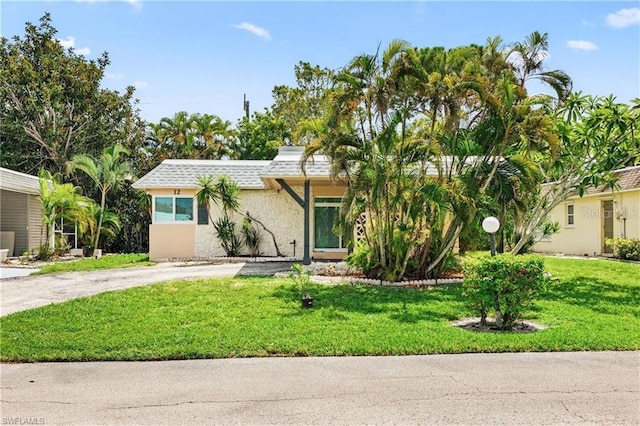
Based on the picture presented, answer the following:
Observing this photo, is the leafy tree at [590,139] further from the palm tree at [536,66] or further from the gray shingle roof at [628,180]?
the gray shingle roof at [628,180]

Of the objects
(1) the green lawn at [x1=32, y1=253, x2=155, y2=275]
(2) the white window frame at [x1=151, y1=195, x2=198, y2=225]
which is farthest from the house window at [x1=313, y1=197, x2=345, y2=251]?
(1) the green lawn at [x1=32, y1=253, x2=155, y2=275]

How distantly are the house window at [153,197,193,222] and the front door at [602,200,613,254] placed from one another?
1657cm

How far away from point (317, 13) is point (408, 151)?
3692mm

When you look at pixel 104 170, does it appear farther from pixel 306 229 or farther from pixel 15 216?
pixel 306 229

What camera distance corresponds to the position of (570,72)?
13.0m

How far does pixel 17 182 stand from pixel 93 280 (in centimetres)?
925

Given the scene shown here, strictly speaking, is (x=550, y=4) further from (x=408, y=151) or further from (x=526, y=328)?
(x=526, y=328)

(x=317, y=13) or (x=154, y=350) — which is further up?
(x=317, y=13)

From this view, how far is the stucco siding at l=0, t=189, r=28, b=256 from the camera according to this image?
21.8m

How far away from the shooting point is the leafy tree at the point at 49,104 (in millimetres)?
26625

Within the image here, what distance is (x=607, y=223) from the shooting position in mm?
21625

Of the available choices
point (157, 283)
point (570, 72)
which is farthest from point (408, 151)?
point (157, 283)

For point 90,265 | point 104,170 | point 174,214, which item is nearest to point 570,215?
point 174,214

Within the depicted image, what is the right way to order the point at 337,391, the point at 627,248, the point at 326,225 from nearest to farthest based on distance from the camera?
1. the point at 337,391
2. the point at 627,248
3. the point at 326,225
